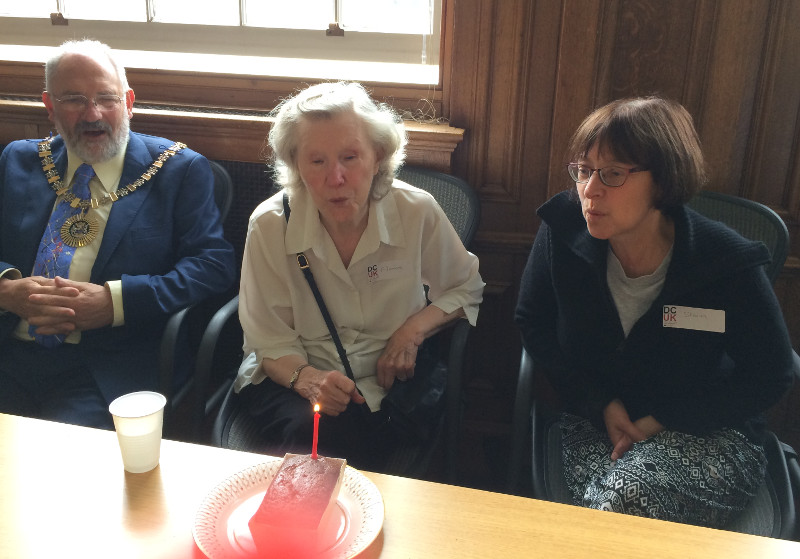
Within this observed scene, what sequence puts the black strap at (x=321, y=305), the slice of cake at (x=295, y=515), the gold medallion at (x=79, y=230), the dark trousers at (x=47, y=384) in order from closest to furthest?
the slice of cake at (x=295, y=515), the black strap at (x=321, y=305), the dark trousers at (x=47, y=384), the gold medallion at (x=79, y=230)

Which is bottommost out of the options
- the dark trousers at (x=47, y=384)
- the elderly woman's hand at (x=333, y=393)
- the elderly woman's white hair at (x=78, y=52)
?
the dark trousers at (x=47, y=384)

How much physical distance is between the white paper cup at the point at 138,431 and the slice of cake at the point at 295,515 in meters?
0.27

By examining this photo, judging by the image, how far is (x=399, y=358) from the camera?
174 cm

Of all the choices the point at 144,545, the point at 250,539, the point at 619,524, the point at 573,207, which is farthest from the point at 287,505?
the point at 573,207

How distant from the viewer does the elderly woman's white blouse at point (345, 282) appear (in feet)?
5.73

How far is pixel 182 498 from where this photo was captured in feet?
3.64

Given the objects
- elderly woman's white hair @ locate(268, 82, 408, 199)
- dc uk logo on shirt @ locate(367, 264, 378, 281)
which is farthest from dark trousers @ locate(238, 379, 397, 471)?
elderly woman's white hair @ locate(268, 82, 408, 199)

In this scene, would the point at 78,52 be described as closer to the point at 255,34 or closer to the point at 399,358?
the point at 255,34

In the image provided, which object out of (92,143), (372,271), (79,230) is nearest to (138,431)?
(372,271)

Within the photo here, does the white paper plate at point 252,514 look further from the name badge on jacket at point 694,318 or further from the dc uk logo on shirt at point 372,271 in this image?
the name badge on jacket at point 694,318

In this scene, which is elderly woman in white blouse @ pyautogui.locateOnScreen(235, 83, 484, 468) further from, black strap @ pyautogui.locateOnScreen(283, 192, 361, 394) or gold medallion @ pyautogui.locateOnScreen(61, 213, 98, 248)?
gold medallion @ pyautogui.locateOnScreen(61, 213, 98, 248)

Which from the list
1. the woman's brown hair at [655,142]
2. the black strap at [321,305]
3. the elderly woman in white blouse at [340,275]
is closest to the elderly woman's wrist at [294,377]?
the elderly woman in white blouse at [340,275]

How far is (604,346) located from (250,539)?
99 centimetres

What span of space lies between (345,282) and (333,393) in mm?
299
